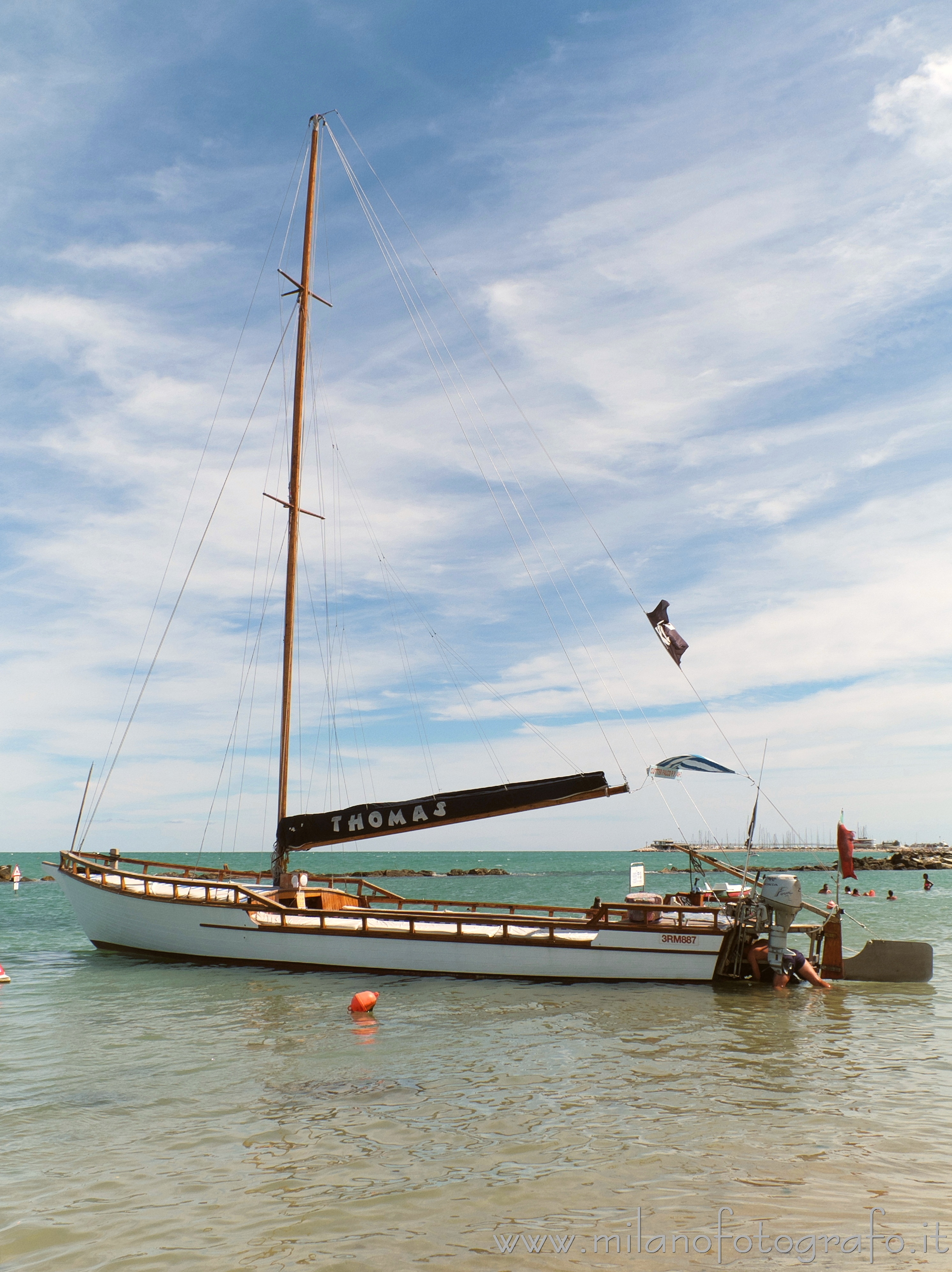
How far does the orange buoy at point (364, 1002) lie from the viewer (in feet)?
49.3

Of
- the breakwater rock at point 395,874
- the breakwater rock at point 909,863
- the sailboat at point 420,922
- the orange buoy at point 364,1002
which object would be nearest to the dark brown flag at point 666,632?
the sailboat at point 420,922

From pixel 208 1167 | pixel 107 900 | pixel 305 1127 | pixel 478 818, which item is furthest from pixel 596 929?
pixel 107 900

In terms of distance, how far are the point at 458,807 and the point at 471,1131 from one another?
35.4 ft

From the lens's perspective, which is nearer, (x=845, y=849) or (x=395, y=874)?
(x=845, y=849)

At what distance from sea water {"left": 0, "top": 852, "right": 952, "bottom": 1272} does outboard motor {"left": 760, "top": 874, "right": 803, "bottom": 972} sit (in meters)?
1.33

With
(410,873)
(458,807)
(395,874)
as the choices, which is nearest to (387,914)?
(458,807)

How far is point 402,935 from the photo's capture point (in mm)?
18891

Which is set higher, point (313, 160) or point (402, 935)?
point (313, 160)

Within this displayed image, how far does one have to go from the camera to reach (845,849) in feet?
59.8

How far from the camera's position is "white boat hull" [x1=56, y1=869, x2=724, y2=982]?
18.1 metres

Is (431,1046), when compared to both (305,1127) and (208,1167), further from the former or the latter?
(208,1167)

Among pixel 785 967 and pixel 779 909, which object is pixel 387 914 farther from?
pixel 785 967

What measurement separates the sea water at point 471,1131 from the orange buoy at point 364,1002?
0.32 meters

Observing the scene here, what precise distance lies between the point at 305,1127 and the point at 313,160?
26.8m
